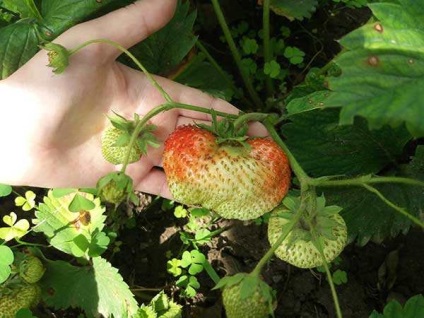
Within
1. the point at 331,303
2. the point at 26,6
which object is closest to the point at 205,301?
the point at 331,303

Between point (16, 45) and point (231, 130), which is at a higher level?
point (16, 45)

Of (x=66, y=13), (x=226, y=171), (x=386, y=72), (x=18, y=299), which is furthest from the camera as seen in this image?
(x=18, y=299)

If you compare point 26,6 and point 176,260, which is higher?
point 26,6

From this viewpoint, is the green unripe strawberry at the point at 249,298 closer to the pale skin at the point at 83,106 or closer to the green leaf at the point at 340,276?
the pale skin at the point at 83,106

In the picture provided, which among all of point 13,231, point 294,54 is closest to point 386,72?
point 294,54

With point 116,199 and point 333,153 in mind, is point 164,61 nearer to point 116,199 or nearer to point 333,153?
point 333,153

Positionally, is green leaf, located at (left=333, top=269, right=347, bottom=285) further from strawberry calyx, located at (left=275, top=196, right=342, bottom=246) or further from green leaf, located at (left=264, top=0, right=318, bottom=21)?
green leaf, located at (left=264, top=0, right=318, bottom=21)

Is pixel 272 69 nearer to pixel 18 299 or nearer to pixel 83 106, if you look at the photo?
pixel 83 106
